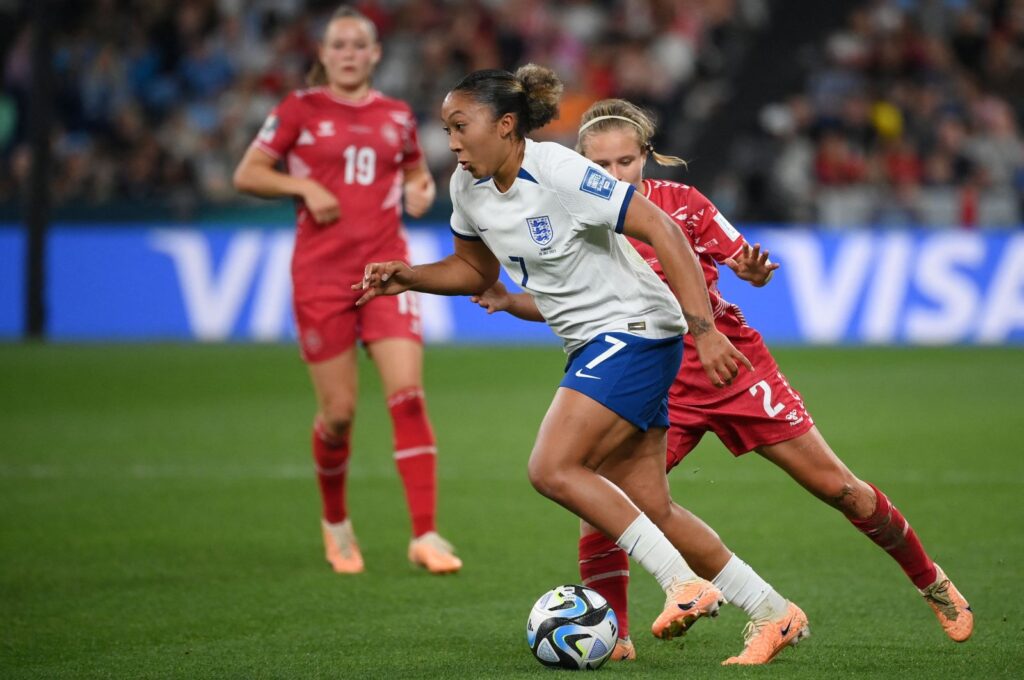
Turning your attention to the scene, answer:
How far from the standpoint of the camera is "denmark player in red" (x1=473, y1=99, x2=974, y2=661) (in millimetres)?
5133

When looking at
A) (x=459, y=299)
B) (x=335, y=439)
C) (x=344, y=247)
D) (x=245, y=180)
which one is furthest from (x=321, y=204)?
(x=459, y=299)

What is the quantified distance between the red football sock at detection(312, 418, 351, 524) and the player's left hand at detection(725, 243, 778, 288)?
267 centimetres

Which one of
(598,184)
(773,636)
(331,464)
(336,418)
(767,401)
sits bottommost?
(331,464)

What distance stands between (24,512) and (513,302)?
13.3 ft

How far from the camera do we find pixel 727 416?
204 inches

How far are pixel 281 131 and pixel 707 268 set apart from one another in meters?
2.66

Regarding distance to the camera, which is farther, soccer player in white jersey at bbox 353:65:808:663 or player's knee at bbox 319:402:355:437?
player's knee at bbox 319:402:355:437

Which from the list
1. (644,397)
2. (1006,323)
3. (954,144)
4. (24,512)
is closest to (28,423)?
(24,512)

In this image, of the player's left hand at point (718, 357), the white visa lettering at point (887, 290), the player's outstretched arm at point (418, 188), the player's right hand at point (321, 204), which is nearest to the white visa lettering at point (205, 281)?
the white visa lettering at point (887, 290)

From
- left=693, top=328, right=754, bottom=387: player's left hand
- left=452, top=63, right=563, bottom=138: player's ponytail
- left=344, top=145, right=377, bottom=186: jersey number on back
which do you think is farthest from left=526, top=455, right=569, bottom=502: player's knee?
left=344, top=145, right=377, bottom=186: jersey number on back

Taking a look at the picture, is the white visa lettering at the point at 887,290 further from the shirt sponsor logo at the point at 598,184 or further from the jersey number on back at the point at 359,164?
the shirt sponsor logo at the point at 598,184

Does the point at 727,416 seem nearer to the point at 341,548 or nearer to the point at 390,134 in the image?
the point at 341,548

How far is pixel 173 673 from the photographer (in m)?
4.81

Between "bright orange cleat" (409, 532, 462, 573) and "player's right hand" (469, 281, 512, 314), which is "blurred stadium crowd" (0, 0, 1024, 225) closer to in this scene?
"bright orange cleat" (409, 532, 462, 573)
